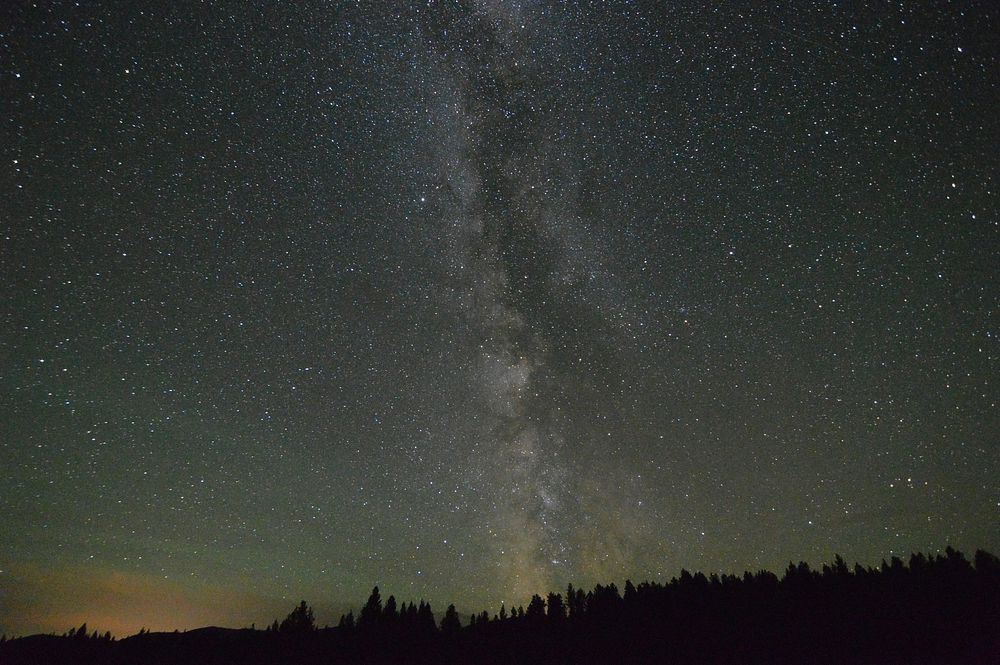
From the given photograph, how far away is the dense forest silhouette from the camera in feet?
113

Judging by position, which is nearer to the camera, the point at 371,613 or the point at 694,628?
the point at 694,628

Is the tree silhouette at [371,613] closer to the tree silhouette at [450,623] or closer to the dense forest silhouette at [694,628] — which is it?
the dense forest silhouette at [694,628]

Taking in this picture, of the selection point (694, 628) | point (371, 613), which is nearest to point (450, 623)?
point (371, 613)

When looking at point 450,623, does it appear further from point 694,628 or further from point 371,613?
point 694,628

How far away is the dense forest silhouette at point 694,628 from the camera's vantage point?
113 ft

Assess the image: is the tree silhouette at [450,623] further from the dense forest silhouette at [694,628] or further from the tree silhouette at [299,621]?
the tree silhouette at [299,621]

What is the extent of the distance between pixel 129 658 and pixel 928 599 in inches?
2959

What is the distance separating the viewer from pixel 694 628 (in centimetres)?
4153

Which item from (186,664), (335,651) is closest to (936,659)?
(335,651)

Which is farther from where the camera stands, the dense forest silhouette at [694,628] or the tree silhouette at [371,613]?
the tree silhouette at [371,613]

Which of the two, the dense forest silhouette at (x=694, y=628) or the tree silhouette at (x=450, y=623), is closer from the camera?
the dense forest silhouette at (x=694, y=628)

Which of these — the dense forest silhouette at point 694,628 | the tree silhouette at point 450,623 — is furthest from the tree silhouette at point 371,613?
the tree silhouette at point 450,623

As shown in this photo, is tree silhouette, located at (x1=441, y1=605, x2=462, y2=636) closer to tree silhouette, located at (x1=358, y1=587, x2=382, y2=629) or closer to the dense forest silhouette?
Answer: the dense forest silhouette

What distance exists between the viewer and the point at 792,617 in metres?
38.7
